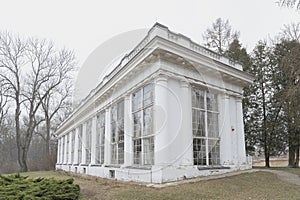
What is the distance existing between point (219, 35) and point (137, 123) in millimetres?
18386

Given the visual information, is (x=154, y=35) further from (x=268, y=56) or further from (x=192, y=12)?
(x=268, y=56)

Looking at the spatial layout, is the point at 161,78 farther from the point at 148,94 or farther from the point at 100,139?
the point at 100,139

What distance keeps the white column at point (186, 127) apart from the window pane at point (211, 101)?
1.59m

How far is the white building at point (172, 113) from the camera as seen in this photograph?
1038cm

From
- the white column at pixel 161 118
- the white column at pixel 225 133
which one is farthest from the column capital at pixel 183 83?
the white column at pixel 225 133

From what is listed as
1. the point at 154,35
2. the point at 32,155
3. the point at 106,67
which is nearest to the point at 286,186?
the point at 154,35

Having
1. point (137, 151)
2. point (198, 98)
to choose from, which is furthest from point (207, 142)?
point (137, 151)

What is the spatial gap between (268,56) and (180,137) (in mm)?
16391

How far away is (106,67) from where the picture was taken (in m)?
17.9

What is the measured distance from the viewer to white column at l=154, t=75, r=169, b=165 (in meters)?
9.95

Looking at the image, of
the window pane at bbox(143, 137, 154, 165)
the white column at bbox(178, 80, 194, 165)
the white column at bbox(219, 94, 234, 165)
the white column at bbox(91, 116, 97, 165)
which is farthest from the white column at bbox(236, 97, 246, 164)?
the white column at bbox(91, 116, 97, 165)

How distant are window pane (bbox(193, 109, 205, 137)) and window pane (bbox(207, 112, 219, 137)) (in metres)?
0.53

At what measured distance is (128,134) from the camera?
1266cm

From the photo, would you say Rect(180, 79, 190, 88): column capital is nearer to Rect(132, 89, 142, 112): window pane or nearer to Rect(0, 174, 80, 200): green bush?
Rect(132, 89, 142, 112): window pane
